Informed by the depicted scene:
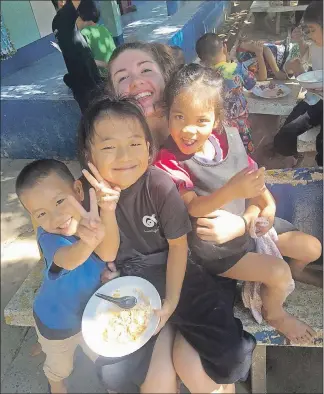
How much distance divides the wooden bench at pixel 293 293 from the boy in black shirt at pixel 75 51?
1448 millimetres

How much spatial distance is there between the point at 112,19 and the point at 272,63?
2.44m

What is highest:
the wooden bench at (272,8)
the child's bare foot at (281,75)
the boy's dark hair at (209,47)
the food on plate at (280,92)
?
the boy's dark hair at (209,47)

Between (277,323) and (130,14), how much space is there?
644 centimetres

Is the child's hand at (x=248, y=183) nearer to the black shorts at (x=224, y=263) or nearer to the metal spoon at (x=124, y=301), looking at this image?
the black shorts at (x=224, y=263)

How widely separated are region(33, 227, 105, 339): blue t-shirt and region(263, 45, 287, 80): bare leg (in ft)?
7.48

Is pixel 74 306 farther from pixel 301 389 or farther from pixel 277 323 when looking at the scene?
pixel 301 389

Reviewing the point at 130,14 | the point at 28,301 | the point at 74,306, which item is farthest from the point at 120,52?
the point at 130,14

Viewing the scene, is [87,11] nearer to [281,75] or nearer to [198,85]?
[281,75]

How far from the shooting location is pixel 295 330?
5.10ft

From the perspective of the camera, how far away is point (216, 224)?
147 centimetres

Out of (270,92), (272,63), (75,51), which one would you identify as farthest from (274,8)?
(75,51)

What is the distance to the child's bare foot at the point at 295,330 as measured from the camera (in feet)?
5.10

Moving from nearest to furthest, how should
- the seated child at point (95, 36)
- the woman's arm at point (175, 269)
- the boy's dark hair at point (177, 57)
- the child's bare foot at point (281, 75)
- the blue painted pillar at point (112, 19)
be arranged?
the woman's arm at point (175, 269)
the boy's dark hair at point (177, 57)
the child's bare foot at point (281, 75)
the seated child at point (95, 36)
the blue painted pillar at point (112, 19)

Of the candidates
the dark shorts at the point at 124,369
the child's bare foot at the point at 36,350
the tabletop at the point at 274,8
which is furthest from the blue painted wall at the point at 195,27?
the dark shorts at the point at 124,369
